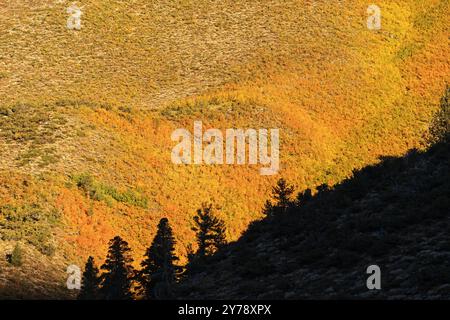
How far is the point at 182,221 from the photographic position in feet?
121

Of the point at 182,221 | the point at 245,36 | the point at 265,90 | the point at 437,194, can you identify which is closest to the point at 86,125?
the point at 182,221

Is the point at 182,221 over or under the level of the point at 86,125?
under

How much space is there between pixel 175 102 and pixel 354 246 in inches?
1565

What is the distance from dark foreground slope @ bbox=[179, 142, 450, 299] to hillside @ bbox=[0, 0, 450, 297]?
32.7 ft

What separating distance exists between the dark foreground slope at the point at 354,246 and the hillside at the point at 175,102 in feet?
32.7

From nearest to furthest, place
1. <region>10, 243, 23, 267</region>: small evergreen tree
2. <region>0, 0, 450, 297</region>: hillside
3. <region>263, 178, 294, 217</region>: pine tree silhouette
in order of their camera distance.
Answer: <region>263, 178, 294, 217</region>: pine tree silhouette < <region>10, 243, 23, 267</region>: small evergreen tree < <region>0, 0, 450, 297</region>: hillside

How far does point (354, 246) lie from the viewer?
15.5 meters

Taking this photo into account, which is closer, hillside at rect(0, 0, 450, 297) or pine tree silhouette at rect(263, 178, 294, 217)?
pine tree silhouette at rect(263, 178, 294, 217)

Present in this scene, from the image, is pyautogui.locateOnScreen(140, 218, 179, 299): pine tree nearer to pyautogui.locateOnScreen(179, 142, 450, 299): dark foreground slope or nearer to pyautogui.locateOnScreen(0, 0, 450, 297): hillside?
pyautogui.locateOnScreen(179, 142, 450, 299): dark foreground slope

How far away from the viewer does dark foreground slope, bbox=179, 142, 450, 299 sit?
13.8 m

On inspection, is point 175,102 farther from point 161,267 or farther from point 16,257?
point 161,267

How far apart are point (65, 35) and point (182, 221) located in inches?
1461

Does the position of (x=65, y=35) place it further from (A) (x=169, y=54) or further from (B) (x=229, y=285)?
(B) (x=229, y=285)

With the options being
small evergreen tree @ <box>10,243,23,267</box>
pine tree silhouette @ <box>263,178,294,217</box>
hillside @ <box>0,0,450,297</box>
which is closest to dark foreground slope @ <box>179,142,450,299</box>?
pine tree silhouette @ <box>263,178,294,217</box>
